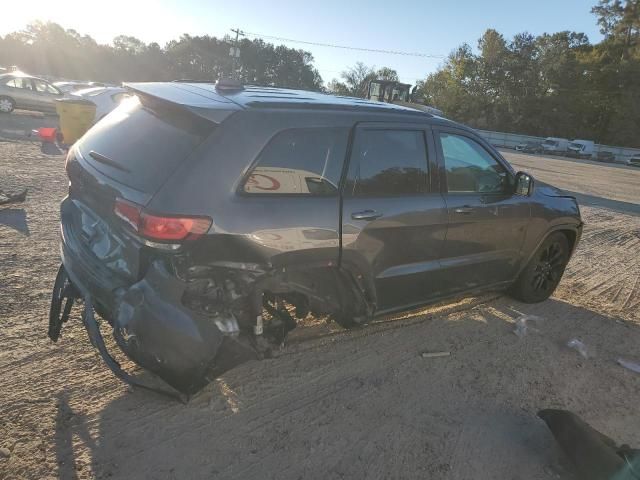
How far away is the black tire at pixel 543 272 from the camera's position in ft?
16.6

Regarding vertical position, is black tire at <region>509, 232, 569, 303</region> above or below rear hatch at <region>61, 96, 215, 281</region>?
below

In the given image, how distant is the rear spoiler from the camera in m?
2.83

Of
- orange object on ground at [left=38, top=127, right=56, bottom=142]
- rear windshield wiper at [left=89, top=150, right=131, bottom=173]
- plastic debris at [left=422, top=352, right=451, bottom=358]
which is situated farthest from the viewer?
orange object on ground at [left=38, top=127, right=56, bottom=142]

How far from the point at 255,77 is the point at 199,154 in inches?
3227

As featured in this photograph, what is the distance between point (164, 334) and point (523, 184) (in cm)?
331

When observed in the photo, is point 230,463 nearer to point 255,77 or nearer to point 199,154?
point 199,154

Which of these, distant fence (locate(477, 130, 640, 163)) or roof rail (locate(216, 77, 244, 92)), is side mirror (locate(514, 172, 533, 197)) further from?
distant fence (locate(477, 130, 640, 163))

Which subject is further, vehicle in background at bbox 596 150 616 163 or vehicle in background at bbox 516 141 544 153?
vehicle in background at bbox 596 150 616 163

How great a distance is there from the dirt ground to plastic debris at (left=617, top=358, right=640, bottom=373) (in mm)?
59

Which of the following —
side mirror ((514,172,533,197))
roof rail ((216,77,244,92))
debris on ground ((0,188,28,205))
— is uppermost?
roof rail ((216,77,244,92))

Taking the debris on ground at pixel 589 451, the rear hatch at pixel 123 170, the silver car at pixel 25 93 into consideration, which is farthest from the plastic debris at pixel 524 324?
the silver car at pixel 25 93

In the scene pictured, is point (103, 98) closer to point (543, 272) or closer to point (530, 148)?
point (543, 272)

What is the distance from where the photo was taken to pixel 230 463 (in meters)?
2.63

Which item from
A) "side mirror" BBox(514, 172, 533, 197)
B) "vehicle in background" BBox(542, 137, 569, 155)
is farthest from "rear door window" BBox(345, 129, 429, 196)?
"vehicle in background" BBox(542, 137, 569, 155)
